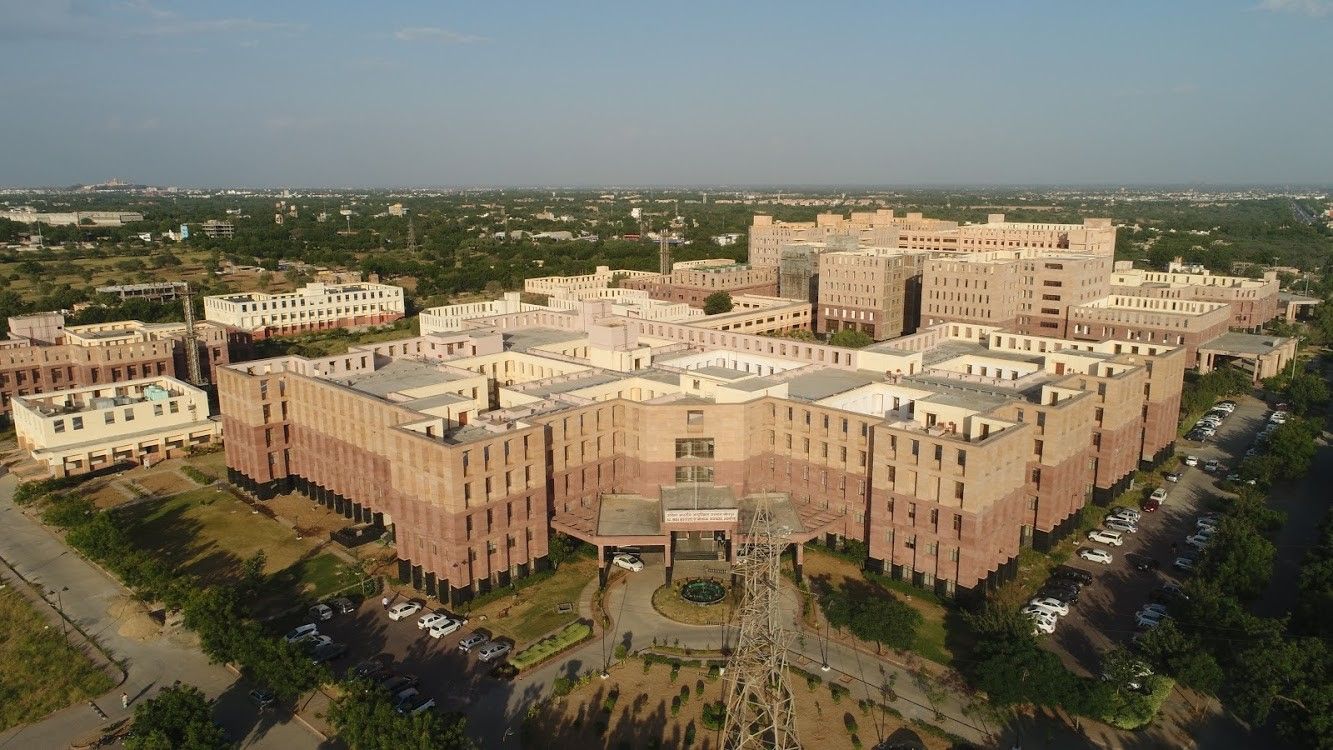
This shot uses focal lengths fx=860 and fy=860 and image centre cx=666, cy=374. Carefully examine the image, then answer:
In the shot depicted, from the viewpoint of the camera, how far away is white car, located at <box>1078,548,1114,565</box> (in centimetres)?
5844

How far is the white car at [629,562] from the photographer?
56844 mm

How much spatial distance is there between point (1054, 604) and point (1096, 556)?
9.72 metres

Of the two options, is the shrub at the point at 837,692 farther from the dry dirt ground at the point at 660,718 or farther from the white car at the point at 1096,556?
the white car at the point at 1096,556

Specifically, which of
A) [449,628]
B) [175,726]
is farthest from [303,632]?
[175,726]

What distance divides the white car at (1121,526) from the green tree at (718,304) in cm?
7857

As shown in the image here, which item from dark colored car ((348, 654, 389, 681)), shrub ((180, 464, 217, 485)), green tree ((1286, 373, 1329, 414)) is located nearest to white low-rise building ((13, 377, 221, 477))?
shrub ((180, 464, 217, 485))

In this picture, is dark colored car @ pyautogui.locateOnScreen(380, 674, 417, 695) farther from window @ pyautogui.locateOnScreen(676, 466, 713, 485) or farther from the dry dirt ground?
window @ pyautogui.locateOnScreen(676, 466, 713, 485)

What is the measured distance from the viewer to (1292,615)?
48.0 meters

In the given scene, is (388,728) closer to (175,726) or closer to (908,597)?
(175,726)

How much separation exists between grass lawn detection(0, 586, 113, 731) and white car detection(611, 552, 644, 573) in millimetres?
28755

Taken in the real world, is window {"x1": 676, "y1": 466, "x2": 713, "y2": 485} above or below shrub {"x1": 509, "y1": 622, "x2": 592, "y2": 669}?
above

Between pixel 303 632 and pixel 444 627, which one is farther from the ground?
pixel 444 627

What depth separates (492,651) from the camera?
46344 millimetres

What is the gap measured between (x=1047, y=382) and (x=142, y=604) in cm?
6354
